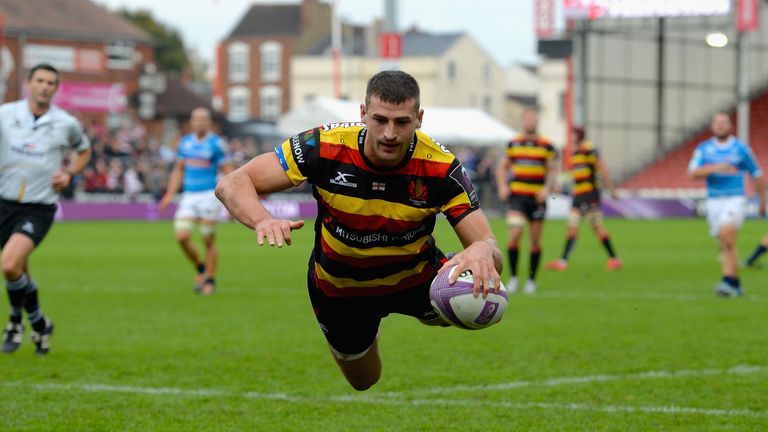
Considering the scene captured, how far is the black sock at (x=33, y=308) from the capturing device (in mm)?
10062

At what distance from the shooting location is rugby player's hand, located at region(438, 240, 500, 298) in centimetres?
539

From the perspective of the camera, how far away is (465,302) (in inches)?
225

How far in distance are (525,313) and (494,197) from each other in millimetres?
25839

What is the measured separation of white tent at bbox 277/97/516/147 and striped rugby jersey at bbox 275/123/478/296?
2972 centimetres

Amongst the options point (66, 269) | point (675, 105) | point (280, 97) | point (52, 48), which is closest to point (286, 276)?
point (66, 269)

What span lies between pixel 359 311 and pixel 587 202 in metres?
12.9

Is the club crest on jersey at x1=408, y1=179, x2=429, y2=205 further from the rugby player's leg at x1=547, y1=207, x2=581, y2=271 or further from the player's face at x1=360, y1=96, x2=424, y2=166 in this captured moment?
the rugby player's leg at x1=547, y1=207, x2=581, y2=271

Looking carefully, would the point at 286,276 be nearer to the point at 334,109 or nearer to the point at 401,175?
the point at 401,175

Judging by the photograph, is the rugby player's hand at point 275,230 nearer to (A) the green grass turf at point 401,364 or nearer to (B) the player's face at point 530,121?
(A) the green grass turf at point 401,364

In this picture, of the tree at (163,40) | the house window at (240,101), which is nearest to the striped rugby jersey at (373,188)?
the house window at (240,101)

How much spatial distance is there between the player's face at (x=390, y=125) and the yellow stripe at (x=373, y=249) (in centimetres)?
68

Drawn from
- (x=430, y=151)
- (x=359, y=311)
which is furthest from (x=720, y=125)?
(x=430, y=151)

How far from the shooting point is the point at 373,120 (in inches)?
229

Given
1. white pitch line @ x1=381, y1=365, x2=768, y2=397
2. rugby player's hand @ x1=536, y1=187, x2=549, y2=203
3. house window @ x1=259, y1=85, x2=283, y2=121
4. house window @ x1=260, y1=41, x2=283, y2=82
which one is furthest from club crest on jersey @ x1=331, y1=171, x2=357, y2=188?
house window @ x1=260, y1=41, x2=283, y2=82
